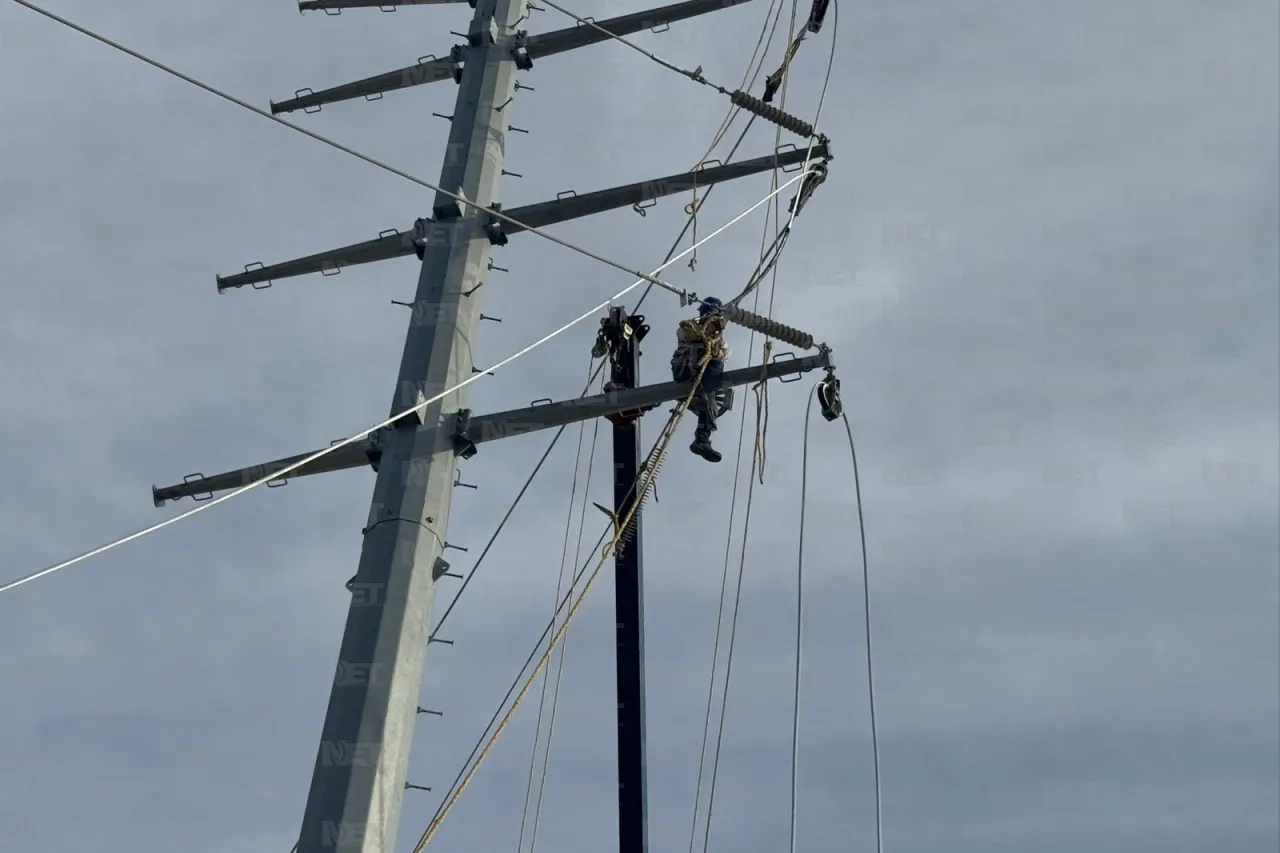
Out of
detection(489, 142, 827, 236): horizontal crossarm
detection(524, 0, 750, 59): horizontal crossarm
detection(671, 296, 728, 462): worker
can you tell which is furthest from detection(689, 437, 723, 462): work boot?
detection(524, 0, 750, 59): horizontal crossarm

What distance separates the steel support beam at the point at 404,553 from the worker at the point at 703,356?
225cm

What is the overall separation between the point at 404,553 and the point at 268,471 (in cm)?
192

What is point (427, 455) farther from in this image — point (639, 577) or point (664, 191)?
point (639, 577)

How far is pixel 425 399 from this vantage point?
535 inches

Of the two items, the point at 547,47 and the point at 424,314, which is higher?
the point at 547,47

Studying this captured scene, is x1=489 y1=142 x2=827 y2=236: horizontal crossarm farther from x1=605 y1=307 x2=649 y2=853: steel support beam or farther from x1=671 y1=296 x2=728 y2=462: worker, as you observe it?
x1=605 y1=307 x2=649 y2=853: steel support beam

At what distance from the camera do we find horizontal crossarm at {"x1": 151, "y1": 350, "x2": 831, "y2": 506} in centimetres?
1365

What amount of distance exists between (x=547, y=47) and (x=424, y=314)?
3.99 m

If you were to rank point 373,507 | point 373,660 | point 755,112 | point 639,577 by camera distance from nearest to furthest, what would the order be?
point 373,660 → point 373,507 → point 755,112 → point 639,577

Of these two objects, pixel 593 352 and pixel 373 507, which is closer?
pixel 373 507

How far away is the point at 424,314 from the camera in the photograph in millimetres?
14281

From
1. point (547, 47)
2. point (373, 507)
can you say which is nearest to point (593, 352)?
point (547, 47)

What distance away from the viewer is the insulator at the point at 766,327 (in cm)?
1555

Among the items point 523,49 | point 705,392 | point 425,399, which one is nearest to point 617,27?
point 523,49
